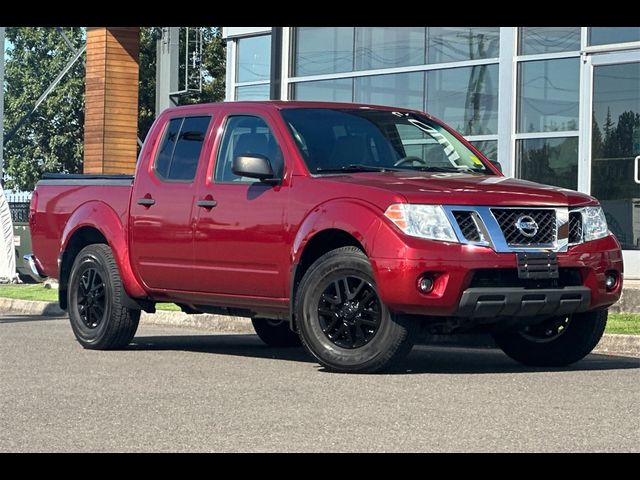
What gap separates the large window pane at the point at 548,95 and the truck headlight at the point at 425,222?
9.16m

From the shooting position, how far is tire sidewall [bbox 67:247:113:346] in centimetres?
1084

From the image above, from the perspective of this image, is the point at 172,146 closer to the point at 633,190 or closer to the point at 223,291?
the point at 223,291

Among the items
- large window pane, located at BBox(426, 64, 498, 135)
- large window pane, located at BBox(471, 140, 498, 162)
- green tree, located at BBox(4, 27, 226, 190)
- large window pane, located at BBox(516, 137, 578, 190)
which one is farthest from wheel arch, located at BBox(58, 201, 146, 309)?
green tree, located at BBox(4, 27, 226, 190)

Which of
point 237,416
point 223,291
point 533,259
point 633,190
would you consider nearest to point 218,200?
point 223,291

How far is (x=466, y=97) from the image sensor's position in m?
18.8

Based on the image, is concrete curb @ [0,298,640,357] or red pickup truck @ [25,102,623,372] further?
concrete curb @ [0,298,640,357]

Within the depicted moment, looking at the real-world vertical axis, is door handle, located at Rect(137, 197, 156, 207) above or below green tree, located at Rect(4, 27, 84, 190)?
below

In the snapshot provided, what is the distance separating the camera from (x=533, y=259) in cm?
870

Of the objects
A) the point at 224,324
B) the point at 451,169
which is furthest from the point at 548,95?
the point at 451,169

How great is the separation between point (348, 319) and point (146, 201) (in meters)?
2.38

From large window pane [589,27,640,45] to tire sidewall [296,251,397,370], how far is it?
8.84 metres

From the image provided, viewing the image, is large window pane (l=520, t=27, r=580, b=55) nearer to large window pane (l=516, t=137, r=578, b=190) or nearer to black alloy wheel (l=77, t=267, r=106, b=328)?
large window pane (l=516, t=137, r=578, b=190)

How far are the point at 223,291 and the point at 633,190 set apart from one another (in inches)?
320

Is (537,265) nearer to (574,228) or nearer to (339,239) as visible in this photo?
(574,228)
